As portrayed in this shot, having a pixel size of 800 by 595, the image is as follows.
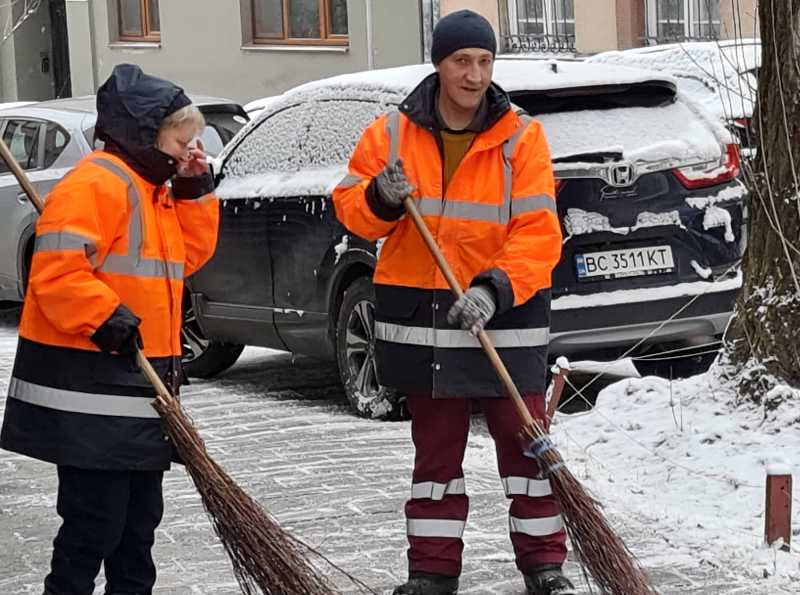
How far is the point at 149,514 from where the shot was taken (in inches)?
199

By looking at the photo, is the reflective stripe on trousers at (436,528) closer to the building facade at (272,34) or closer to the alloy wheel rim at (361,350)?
the alloy wheel rim at (361,350)

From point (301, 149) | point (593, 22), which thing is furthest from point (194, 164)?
point (593, 22)

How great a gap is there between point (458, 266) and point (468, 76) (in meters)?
0.59

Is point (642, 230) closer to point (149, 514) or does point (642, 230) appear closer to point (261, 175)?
point (261, 175)

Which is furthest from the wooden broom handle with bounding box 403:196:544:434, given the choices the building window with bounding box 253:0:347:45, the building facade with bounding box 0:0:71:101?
the building facade with bounding box 0:0:71:101

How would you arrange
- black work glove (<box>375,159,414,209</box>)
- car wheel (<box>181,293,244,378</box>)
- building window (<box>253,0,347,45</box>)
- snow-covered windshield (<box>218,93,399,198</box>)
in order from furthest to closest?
building window (<box>253,0,347,45</box>), car wheel (<box>181,293,244,378</box>), snow-covered windshield (<box>218,93,399,198</box>), black work glove (<box>375,159,414,209</box>)

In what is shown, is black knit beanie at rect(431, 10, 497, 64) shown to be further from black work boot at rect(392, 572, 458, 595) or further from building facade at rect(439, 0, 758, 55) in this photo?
building facade at rect(439, 0, 758, 55)

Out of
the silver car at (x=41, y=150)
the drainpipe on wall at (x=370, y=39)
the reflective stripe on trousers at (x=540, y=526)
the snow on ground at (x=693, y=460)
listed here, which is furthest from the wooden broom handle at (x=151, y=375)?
the drainpipe on wall at (x=370, y=39)

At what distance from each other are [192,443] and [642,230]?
385cm

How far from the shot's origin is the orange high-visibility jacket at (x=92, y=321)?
4746 mm

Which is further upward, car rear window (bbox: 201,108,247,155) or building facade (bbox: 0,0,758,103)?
building facade (bbox: 0,0,758,103)

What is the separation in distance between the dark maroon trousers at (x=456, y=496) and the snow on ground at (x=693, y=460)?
714 mm

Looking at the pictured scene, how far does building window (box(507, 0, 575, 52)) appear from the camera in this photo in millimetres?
21453

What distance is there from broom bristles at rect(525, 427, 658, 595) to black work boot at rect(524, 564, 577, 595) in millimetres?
282
